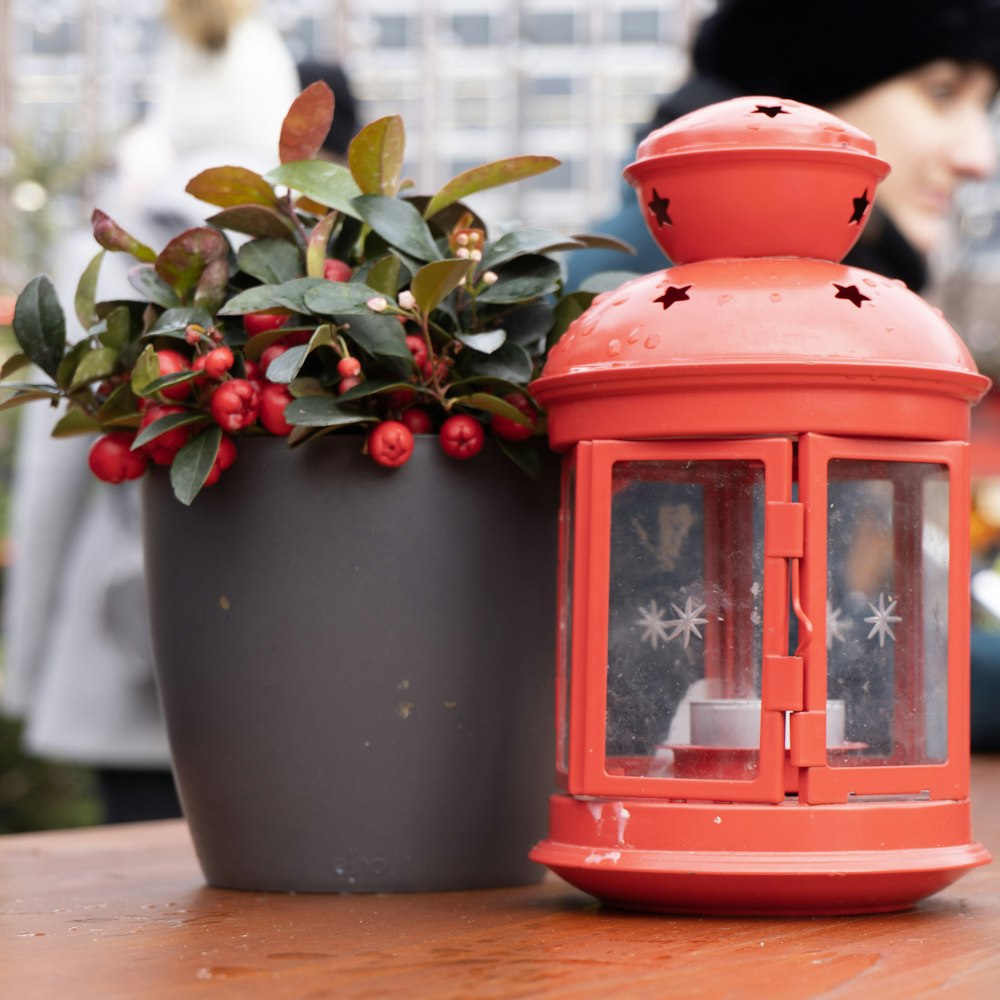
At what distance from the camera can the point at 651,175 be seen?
1019mm

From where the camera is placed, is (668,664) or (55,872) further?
(55,872)

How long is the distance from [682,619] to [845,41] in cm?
110

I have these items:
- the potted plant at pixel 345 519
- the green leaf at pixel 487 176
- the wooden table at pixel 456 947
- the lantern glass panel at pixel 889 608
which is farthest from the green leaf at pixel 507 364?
the wooden table at pixel 456 947

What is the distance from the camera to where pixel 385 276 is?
1011 millimetres

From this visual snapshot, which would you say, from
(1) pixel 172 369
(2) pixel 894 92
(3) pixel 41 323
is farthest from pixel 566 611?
(2) pixel 894 92

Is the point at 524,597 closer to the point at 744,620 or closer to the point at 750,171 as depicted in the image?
the point at 744,620

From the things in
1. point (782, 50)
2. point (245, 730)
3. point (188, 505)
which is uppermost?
point (782, 50)

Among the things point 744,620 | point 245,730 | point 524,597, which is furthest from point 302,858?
point 744,620

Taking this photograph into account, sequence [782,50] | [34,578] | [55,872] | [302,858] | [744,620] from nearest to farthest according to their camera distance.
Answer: [744,620] → [302,858] → [55,872] → [782,50] → [34,578]

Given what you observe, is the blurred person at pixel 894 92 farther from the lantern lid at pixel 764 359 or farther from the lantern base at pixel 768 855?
the lantern base at pixel 768 855

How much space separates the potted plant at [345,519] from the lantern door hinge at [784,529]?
186 mm

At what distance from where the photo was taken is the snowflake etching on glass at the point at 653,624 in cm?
96

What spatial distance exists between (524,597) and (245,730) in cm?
20

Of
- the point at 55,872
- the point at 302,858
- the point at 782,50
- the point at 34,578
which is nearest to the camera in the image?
the point at 302,858
